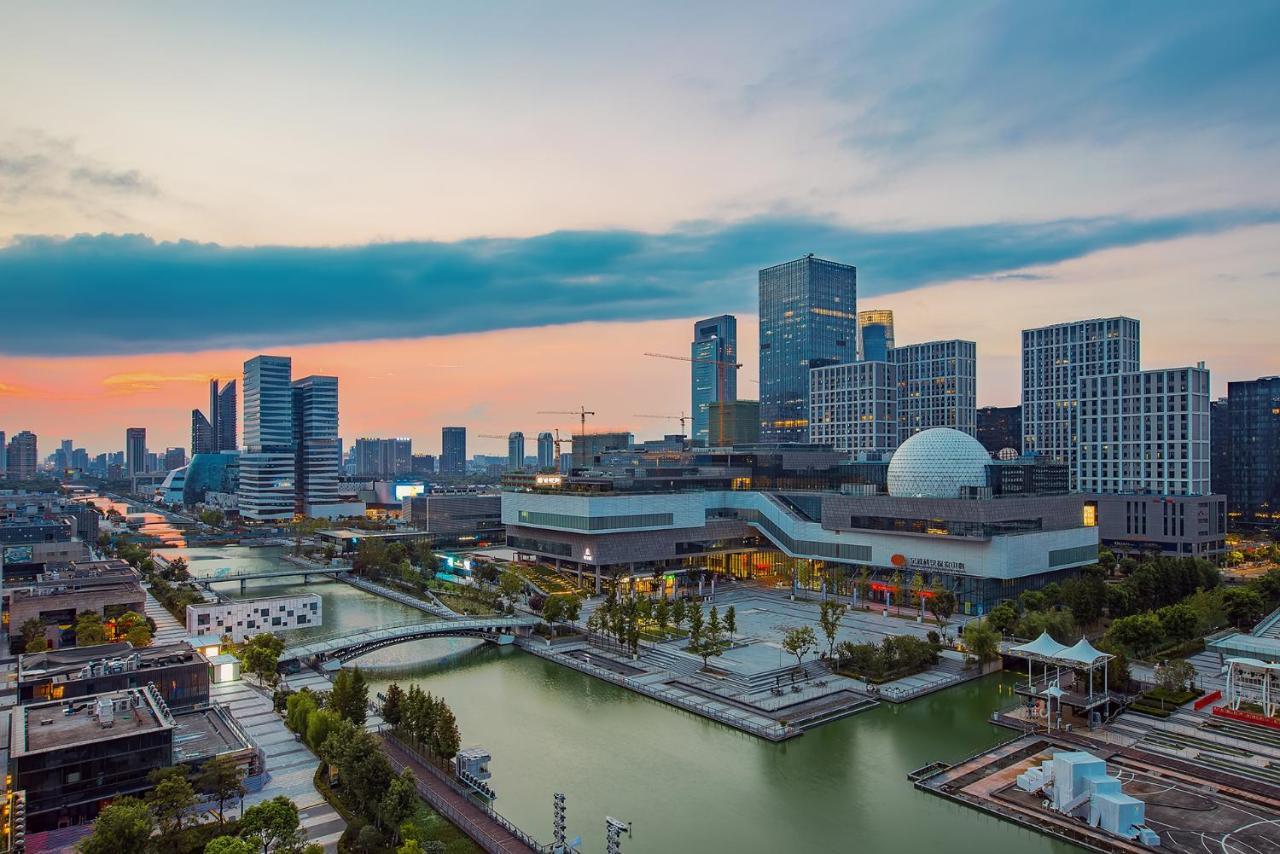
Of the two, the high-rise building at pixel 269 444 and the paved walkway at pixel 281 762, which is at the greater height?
the high-rise building at pixel 269 444

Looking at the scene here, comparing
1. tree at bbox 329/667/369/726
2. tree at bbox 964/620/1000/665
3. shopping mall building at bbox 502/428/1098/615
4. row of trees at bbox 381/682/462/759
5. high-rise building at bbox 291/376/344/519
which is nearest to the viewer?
row of trees at bbox 381/682/462/759

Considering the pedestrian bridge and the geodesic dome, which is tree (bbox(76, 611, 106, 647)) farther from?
the geodesic dome

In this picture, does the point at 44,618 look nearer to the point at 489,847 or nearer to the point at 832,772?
the point at 489,847

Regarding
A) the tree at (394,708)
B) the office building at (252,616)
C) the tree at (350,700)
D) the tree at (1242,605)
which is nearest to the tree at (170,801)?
the tree at (350,700)

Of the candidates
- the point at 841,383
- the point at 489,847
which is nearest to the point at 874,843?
the point at 489,847

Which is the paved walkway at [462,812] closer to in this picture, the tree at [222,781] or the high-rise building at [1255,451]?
the tree at [222,781]

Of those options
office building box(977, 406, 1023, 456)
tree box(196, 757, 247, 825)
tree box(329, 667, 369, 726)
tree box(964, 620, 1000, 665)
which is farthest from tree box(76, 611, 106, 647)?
office building box(977, 406, 1023, 456)

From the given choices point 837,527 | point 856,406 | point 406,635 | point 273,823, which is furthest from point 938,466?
point 856,406

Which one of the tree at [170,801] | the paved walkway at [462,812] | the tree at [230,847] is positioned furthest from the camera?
the paved walkway at [462,812]
